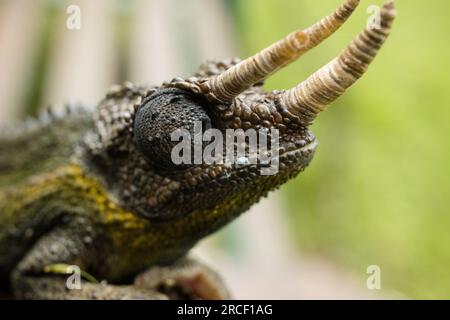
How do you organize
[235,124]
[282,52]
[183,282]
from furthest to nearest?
[183,282]
[235,124]
[282,52]

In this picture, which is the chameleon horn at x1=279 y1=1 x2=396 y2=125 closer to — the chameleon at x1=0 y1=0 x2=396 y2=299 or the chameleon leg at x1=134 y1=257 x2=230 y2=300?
the chameleon at x1=0 y1=0 x2=396 y2=299

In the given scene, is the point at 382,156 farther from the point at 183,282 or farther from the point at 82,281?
the point at 82,281

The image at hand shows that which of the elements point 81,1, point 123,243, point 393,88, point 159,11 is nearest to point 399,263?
point 393,88

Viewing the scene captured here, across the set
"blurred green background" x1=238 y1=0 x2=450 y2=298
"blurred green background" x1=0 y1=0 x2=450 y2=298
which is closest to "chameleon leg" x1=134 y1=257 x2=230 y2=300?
"blurred green background" x1=0 y1=0 x2=450 y2=298

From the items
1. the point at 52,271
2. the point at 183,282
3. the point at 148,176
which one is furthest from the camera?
the point at 183,282

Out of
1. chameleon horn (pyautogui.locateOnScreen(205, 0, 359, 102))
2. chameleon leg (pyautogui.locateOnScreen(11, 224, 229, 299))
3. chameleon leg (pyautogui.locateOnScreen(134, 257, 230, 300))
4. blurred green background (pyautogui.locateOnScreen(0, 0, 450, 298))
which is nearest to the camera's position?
chameleon horn (pyautogui.locateOnScreen(205, 0, 359, 102))

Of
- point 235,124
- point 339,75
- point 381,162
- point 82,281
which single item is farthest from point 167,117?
point 381,162
